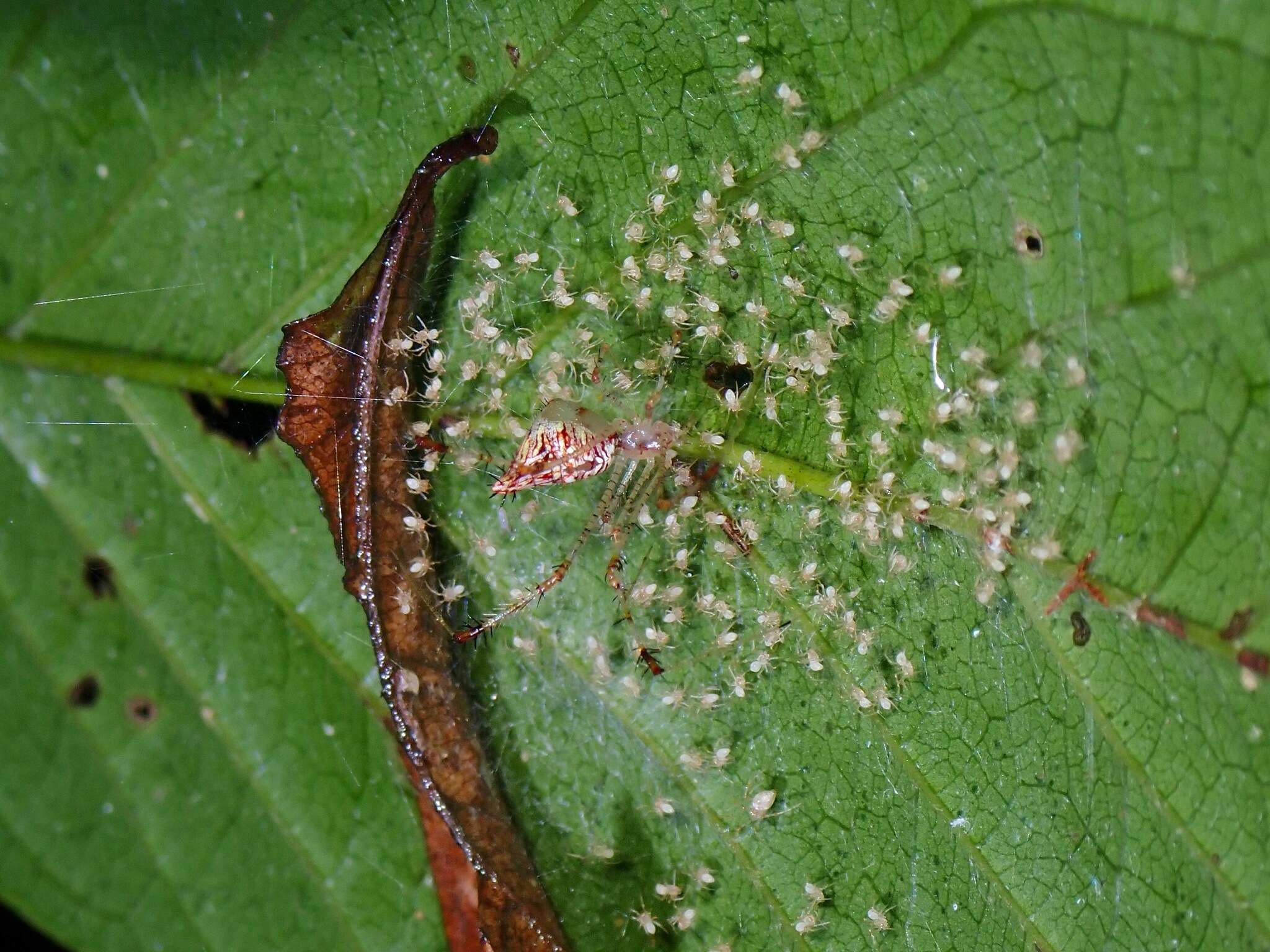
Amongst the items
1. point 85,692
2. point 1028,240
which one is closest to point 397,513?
point 85,692

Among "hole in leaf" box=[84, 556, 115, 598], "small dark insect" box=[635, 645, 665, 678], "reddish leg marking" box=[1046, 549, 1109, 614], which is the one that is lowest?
"reddish leg marking" box=[1046, 549, 1109, 614]

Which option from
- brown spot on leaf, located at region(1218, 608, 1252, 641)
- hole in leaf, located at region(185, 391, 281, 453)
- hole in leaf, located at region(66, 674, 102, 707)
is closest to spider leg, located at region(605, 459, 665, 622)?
hole in leaf, located at region(185, 391, 281, 453)

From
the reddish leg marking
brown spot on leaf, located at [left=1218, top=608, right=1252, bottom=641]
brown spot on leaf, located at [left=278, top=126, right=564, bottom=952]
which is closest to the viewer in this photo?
brown spot on leaf, located at [left=278, top=126, right=564, bottom=952]

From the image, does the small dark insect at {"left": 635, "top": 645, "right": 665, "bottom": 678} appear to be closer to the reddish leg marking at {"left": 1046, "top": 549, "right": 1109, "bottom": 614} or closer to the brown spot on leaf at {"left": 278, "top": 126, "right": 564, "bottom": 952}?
the brown spot on leaf at {"left": 278, "top": 126, "right": 564, "bottom": 952}

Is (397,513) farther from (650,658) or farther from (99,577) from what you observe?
(99,577)

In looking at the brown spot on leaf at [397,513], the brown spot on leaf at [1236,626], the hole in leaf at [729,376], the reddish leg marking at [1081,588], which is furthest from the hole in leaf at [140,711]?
the brown spot on leaf at [1236,626]

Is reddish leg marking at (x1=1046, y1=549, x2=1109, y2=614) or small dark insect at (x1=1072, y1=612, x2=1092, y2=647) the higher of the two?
reddish leg marking at (x1=1046, y1=549, x2=1109, y2=614)
